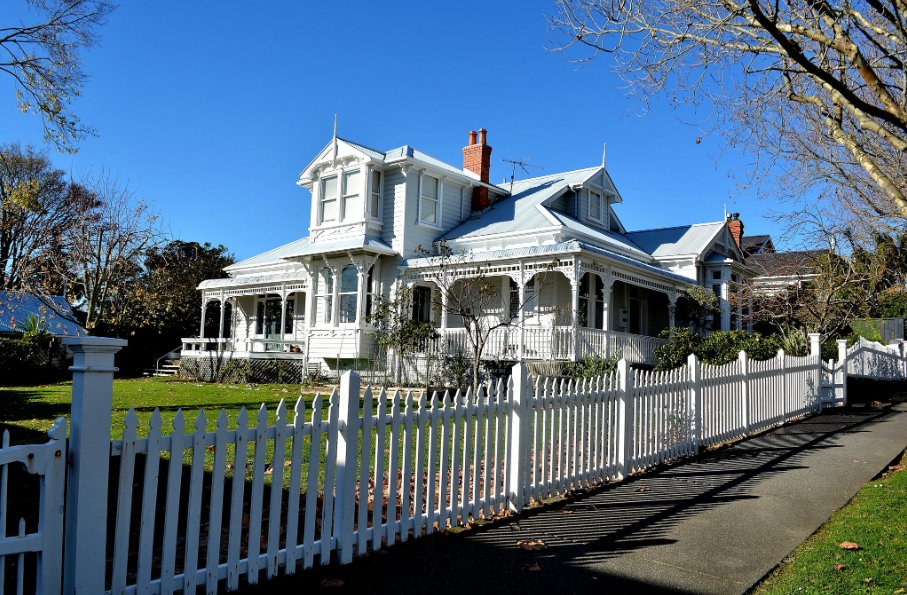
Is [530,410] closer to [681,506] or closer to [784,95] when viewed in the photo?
[681,506]

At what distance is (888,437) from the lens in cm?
1084

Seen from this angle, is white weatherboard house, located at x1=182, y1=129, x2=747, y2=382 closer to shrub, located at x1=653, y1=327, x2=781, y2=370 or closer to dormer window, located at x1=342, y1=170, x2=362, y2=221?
dormer window, located at x1=342, y1=170, x2=362, y2=221

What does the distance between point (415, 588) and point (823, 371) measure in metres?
14.1

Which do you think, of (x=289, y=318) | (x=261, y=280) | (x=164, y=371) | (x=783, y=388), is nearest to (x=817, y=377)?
(x=783, y=388)

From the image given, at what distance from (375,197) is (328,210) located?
214cm

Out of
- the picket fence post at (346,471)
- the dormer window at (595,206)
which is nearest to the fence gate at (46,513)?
the picket fence post at (346,471)

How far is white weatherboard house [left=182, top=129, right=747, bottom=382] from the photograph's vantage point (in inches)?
773

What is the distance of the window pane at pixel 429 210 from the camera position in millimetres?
23484

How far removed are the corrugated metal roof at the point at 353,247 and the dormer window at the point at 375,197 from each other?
1105 millimetres

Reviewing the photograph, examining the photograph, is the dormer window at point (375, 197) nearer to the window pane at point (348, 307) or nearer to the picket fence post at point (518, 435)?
the window pane at point (348, 307)

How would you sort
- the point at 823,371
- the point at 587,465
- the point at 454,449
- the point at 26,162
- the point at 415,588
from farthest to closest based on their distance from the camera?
the point at 26,162
the point at 823,371
the point at 587,465
the point at 454,449
the point at 415,588

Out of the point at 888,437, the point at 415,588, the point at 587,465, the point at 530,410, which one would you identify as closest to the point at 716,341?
the point at 888,437

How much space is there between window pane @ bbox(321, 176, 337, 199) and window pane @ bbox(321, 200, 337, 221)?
0.72ft

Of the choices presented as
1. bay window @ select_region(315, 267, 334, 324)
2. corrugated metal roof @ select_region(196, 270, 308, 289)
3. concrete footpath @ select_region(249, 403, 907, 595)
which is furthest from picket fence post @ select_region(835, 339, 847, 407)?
corrugated metal roof @ select_region(196, 270, 308, 289)
